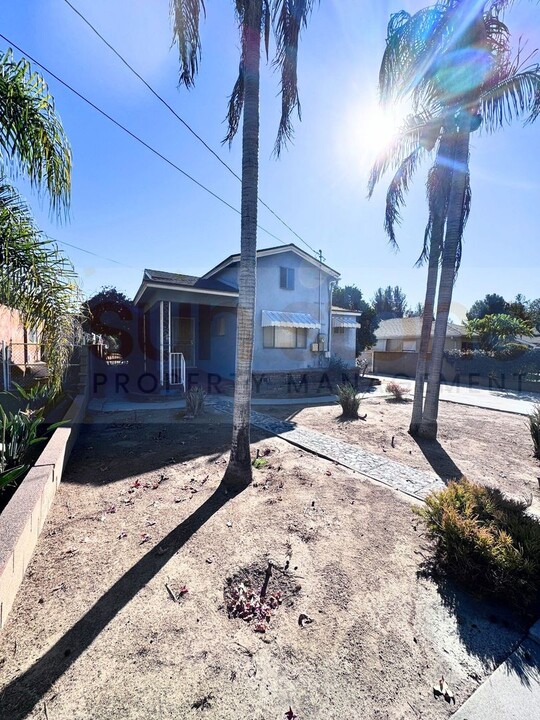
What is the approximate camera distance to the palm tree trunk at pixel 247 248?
4.79 metres

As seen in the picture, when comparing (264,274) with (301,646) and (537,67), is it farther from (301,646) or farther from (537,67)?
(301,646)

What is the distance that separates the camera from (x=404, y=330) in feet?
106

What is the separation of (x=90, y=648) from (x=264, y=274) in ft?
49.1

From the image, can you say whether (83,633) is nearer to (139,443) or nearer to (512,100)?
(139,443)

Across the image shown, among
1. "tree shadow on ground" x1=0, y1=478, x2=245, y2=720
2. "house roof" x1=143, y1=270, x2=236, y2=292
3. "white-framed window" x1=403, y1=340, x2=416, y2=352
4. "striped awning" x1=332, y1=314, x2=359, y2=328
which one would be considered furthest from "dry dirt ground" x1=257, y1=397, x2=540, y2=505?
"white-framed window" x1=403, y1=340, x2=416, y2=352

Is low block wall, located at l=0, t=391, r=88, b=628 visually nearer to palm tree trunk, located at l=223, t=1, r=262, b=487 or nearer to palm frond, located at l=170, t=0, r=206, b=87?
palm tree trunk, located at l=223, t=1, r=262, b=487

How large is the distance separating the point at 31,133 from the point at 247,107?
9.64 feet

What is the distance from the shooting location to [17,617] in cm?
262

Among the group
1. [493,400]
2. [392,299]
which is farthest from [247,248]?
[392,299]

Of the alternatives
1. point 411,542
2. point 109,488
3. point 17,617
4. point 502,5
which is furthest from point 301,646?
point 502,5

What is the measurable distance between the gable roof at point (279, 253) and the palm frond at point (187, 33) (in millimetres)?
9650

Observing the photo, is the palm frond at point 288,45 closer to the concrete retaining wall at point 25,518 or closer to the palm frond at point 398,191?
the palm frond at point 398,191

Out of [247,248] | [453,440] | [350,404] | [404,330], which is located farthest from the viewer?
[404,330]

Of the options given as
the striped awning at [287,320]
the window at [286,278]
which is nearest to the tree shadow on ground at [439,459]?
the striped awning at [287,320]
